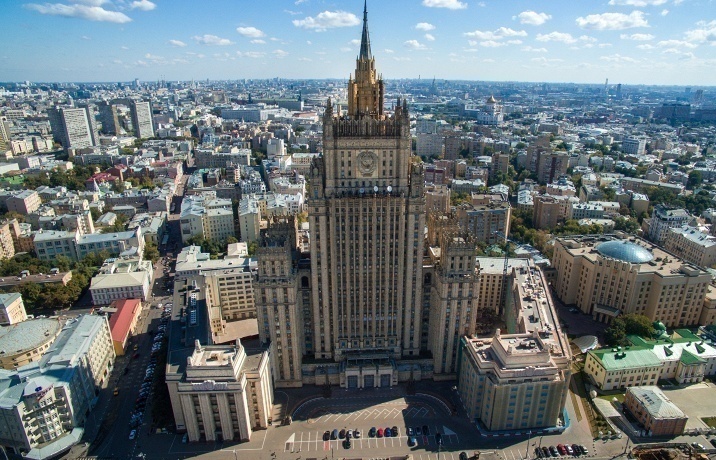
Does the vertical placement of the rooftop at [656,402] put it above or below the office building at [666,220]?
below

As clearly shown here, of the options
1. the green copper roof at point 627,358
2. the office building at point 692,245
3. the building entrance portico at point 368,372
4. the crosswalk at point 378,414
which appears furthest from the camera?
the office building at point 692,245

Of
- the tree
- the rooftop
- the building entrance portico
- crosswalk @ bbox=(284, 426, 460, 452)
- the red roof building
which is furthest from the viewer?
the tree

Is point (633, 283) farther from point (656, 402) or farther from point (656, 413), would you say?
point (656, 413)

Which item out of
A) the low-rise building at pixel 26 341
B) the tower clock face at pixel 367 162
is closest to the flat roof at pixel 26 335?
the low-rise building at pixel 26 341

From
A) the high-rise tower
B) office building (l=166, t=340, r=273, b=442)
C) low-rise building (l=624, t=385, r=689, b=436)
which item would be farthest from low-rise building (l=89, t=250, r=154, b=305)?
low-rise building (l=624, t=385, r=689, b=436)

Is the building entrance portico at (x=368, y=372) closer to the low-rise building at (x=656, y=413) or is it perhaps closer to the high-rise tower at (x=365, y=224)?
the high-rise tower at (x=365, y=224)

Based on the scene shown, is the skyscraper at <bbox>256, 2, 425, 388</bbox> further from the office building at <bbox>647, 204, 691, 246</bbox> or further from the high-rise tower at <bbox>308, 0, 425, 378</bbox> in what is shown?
the office building at <bbox>647, 204, 691, 246</bbox>

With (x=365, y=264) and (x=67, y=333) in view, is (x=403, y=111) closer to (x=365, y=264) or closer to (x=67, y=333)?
(x=365, y=264)
